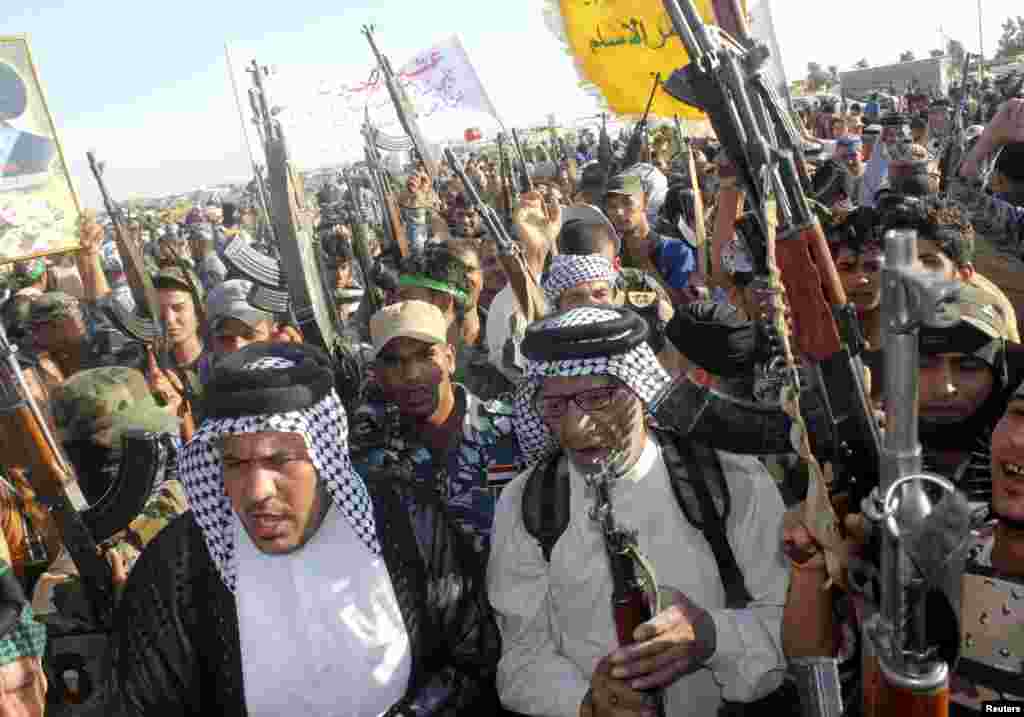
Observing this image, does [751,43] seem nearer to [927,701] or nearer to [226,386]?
[927,701]

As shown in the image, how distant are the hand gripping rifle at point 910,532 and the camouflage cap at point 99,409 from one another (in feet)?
9.82

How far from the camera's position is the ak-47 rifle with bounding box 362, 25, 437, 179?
23.7ft

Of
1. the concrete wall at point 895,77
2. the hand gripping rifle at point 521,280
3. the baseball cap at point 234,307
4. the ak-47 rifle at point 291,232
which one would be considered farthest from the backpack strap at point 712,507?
the concrete wall at point 895,77

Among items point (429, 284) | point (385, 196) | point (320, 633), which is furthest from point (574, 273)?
point (385, 196)

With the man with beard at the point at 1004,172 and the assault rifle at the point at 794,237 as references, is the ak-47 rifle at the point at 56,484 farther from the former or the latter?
the man with beard at the point at 1004,172

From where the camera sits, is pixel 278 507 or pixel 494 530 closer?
pixel 278 507

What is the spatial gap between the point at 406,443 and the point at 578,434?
3.70 feet

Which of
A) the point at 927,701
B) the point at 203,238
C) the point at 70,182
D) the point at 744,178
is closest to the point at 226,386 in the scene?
the point at 744,178

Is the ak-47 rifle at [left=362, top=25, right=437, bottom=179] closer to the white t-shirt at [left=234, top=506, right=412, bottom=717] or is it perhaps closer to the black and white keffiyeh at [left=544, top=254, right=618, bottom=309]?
the black and white keffiyeh at [left=544, top=254, right=618, bottom=309]

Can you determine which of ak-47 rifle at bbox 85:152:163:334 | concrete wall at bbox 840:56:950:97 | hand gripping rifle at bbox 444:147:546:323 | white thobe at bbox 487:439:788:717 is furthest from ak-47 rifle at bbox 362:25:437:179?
concrete wall at bbox 840:56:950:97

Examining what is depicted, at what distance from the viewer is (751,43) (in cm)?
160

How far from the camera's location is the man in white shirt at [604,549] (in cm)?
203

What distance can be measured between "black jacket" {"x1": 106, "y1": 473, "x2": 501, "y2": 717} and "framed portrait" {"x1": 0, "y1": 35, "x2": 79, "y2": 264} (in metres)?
3.52

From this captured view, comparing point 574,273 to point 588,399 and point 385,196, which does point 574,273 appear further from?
point 385,196
